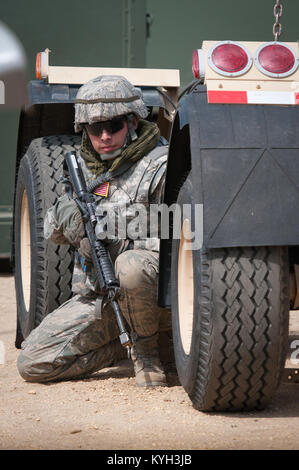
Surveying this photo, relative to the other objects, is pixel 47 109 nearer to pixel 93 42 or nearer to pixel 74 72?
pixel 74 72

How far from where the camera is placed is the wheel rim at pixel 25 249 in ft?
15.6

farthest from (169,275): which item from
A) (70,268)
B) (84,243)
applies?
(70,268)

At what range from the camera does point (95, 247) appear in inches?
145

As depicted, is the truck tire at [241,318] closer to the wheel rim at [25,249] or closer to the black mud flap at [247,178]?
the black mud flap at [247,178]

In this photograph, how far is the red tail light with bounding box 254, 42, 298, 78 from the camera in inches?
114

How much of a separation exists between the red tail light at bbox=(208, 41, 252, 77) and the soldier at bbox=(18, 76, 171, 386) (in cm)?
96

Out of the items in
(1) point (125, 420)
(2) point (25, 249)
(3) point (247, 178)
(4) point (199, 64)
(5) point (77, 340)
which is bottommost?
(1) point (125, 420)

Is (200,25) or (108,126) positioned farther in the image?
(200,25)

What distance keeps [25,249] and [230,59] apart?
7.79 ft

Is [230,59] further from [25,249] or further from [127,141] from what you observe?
[25,249]

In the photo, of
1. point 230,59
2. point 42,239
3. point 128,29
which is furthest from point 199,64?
point 128,29

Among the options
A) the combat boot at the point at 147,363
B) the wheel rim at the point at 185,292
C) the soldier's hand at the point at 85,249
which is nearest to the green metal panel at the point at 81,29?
the soldier's hand at the point at 85,249

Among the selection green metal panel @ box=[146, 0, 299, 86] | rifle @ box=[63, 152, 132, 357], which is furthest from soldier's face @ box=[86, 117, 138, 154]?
green metal panel @ box=[146, 0, 299, 86]

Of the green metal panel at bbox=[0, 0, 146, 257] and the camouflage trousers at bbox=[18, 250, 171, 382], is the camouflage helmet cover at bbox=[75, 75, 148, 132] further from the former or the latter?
the green metal panel at bbox=[0, 0, 146, 257]
